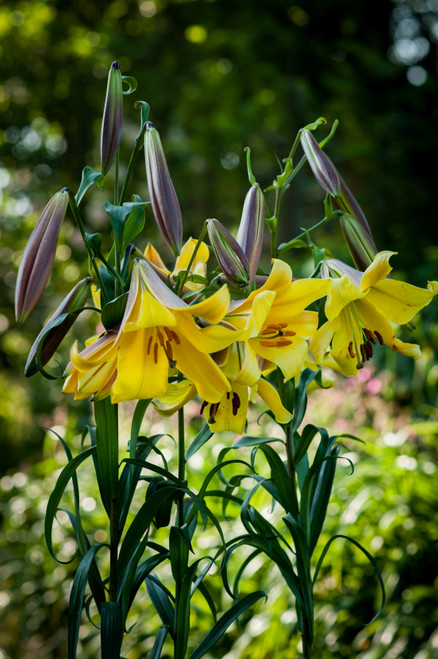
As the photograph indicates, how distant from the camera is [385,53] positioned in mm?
6094

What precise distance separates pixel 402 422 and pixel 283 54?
4.03m

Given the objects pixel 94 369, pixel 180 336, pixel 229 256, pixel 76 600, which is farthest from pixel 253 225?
pixel 76 600

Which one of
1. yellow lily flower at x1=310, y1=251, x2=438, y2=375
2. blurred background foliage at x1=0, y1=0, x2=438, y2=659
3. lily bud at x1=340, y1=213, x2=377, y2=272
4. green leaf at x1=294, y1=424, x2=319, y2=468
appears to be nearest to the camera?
yellow lily flower at x1=310, y1=251, x2=438, y2=375

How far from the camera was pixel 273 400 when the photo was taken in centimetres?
91

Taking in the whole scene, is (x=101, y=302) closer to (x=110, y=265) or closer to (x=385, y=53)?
(x=110, y=265)

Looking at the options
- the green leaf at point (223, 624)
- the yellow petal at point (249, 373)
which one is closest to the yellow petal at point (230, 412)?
the yellow petal at point (249, 373)

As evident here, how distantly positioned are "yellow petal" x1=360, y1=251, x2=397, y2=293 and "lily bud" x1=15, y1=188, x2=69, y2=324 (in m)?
0.43

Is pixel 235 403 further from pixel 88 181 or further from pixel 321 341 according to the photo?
pixel 88 181

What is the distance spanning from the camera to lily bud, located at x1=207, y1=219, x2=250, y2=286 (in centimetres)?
85

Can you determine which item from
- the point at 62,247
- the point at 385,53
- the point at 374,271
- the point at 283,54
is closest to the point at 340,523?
the point at 374,271

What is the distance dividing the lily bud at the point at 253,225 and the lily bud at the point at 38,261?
0.88 feet

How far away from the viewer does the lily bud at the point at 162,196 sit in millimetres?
866

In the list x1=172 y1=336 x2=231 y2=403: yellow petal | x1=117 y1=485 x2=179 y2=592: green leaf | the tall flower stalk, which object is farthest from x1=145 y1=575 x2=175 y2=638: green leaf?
x1=172 y1=336 x2=231 y2=403: yellow petal

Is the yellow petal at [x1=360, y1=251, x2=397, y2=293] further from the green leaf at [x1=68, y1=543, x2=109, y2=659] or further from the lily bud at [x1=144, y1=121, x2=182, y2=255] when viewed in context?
the green leaf at [x1=68, y1=543, x2=109, y2=659]
